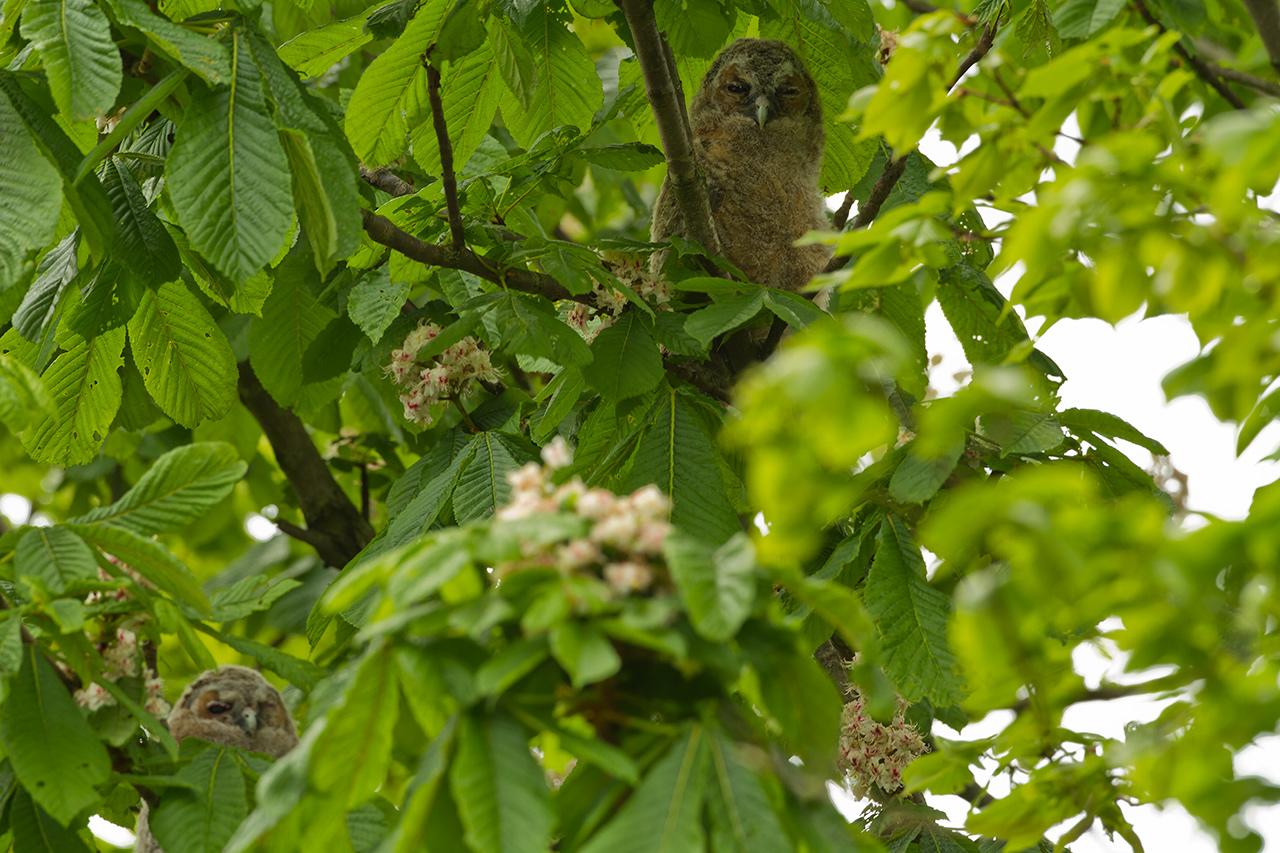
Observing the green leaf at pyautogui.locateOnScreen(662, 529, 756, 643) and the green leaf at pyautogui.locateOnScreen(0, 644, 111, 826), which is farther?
the green leaf at pyautogui.locateOnScreen(0, 644, 111, 826)

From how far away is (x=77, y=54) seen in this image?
3.02m

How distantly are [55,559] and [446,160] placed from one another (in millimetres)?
1552

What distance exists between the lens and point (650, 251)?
4.57m

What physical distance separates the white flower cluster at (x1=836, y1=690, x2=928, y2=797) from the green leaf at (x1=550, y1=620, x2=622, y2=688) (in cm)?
287

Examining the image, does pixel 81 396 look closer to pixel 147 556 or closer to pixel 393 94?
pixel 393 94

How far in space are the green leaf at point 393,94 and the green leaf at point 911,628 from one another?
1.88 metres

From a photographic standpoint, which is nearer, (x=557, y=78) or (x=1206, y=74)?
(x=1206, y=74)

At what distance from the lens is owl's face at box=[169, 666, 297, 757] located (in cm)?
627

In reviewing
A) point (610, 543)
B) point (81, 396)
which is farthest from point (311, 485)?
point (610, 543)

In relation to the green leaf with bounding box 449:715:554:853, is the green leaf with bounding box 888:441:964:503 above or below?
below

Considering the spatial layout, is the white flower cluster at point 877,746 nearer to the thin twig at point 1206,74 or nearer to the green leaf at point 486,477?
the green leaf at point 486,477

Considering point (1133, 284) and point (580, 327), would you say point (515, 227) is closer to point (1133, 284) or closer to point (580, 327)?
point (580, 327)

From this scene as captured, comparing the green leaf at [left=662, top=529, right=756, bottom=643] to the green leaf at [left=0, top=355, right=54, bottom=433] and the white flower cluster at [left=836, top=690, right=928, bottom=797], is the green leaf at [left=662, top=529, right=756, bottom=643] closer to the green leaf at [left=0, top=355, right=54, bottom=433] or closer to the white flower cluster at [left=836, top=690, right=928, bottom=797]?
Answer: the green leaf at [left=0, top=355, right=54, bottom=433]

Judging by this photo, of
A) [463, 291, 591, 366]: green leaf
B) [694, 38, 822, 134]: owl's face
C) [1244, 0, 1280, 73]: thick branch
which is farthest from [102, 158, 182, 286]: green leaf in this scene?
[694, 38, 822, 134]: owl's face
